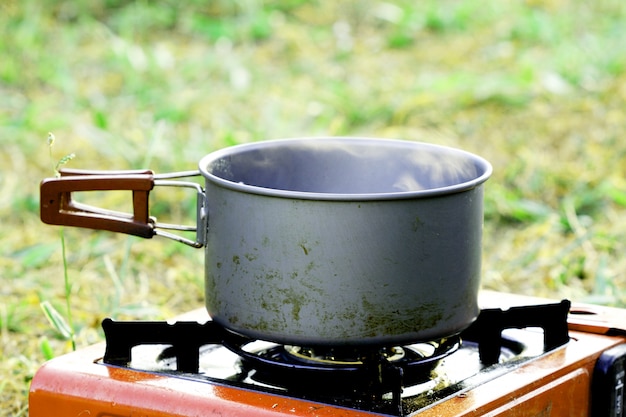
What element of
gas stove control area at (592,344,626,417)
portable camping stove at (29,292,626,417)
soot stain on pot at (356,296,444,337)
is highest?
soot stain on pot at (356,296,444,337)

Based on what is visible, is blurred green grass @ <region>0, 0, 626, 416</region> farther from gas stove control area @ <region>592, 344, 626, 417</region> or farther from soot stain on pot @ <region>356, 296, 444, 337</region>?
soot stain on pot @ <region>356, 296, 444, 337</region>

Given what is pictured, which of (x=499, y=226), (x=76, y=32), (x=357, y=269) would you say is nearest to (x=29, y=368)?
(x=357, y=269)

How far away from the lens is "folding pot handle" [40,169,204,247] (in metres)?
1.28

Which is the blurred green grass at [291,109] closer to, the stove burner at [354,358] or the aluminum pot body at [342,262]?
the stove burner at [354,358]

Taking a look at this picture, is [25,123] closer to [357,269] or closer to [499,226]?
[499,226]

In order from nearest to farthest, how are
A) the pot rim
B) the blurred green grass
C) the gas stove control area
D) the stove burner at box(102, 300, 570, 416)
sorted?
the pot rim < the stove burner at box(102, 300, 570, 416) < the gas stove control area < the blurred green grass

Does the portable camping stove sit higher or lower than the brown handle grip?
lower

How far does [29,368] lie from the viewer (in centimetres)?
184

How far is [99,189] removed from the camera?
1.30m

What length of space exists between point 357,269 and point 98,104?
3.25 m

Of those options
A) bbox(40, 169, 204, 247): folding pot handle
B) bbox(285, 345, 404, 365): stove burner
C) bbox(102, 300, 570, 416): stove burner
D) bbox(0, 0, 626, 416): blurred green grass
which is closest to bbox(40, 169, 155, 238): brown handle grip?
bbox(40, 169, 204, 247): folding pot handle

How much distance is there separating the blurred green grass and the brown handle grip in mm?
596

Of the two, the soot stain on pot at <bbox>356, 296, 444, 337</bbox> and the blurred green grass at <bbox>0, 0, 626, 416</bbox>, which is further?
the blurred green grass at <bbox>0, 0, 626, 416</bbox>

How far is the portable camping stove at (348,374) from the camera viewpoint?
1174 mm
